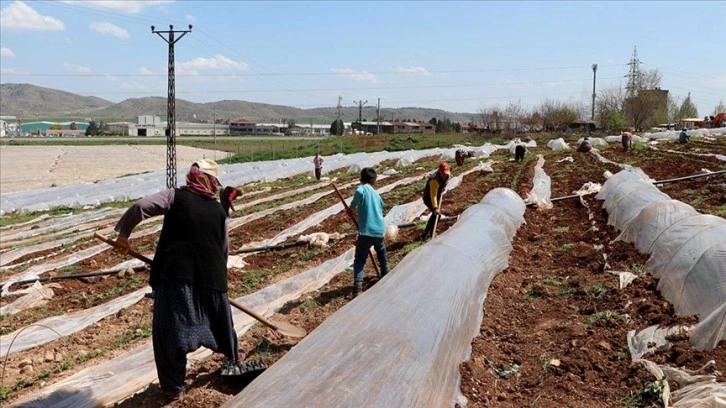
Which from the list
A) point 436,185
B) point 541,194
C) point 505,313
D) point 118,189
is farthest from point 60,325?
point 118,189

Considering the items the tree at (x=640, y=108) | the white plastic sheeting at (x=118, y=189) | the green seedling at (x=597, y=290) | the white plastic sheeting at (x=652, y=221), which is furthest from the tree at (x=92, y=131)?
the green seedling at (x=597, y=290)

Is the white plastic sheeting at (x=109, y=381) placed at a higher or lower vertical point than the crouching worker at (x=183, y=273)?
lower

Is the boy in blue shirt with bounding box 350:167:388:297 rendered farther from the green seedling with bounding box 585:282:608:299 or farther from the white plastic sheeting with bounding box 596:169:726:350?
the white plastic sheeting with bounding box 596:169:726:350

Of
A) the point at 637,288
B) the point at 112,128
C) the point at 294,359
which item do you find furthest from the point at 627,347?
the point at 112,128

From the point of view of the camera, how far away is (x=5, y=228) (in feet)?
55.0

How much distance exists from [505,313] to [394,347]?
2.49 m

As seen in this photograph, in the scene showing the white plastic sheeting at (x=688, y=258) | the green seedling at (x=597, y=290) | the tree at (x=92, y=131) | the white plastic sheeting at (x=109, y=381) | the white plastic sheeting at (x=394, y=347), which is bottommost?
the white plastic sheeting at (x=109, y=381)

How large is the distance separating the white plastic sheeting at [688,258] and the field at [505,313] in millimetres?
149

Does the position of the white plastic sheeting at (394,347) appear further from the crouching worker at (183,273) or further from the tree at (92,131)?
the tree at (92,131)

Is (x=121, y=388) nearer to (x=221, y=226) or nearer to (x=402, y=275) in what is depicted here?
(x=221, y=226)

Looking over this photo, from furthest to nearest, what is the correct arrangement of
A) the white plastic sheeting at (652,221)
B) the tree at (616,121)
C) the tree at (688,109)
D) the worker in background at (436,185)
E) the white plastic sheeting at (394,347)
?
1. the tree at (688,109)
2. the tree at (616,121)
3. the worker in background at (436,185)
4. the white plastic sheeting at (652,221)
5. the white plastic sheeting at (394,347)

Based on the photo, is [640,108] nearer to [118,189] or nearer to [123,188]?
[123,188]

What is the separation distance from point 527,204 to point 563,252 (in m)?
4.35

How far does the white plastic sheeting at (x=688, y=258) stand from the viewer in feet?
14.7
